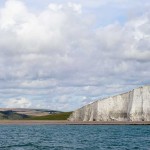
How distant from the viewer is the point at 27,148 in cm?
6494

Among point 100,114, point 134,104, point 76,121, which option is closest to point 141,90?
point 134,104

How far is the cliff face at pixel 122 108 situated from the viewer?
552 ft

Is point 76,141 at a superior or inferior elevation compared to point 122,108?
inferior

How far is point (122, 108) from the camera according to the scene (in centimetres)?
17575

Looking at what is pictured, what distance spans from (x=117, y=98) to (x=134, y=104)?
11.4 meters

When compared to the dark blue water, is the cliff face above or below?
above

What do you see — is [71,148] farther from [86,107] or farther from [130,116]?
[86,107]

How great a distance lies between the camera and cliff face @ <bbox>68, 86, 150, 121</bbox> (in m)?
168

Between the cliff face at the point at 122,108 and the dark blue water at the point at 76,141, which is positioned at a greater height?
the cliff face at the point at 122,108

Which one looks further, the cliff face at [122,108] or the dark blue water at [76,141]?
the cliff face at [122,108]

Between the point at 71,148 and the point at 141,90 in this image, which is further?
the point at 141,90

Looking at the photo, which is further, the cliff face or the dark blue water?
the cliff face

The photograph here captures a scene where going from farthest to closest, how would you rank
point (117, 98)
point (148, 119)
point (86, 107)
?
1. point (86, 107)
2. point (117, 98)
3. point (148, 119)

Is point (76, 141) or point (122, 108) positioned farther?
point (122, 108)
